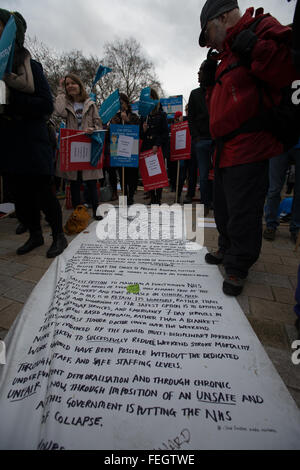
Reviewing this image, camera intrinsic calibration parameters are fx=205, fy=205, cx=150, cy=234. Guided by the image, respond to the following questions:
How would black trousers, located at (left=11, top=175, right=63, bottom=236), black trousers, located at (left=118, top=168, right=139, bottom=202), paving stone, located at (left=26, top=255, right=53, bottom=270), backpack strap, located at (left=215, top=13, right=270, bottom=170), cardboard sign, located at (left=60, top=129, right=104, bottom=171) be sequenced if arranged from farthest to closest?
black trousers, located at (left=118, top=168, right=139, bottom=202)
cardboard sign, located at (left=60, top=129, right=104, bottom=171)
black trousers, located at (left=11, top=175, right=63, bottom=236)
paving stone, located at (left=26, top=255, right=53, bottom=270)
backpack strap, located at (left=215, top=13, right=270, bottom=170)

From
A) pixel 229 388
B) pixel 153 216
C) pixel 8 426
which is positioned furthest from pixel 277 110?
pixel 153 216

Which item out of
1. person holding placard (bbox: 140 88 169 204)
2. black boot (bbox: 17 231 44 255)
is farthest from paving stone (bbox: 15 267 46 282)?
person holding placard (bbox: 140 88 169 204)

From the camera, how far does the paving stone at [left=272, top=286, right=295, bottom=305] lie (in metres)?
1.24

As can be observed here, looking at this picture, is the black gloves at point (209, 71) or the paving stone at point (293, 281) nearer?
the black gloves at point (209, 71)

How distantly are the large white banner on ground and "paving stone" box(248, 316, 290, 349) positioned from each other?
7 centimetres

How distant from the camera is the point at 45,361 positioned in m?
0.82

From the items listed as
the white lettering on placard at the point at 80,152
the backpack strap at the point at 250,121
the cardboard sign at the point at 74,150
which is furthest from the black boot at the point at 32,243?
the backpack strap at the point at 250,121

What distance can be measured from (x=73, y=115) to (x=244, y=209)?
2384mm

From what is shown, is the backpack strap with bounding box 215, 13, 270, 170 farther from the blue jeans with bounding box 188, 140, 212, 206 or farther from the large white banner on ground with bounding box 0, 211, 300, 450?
the blue jeans with bounding box 188, 140, 212, 206

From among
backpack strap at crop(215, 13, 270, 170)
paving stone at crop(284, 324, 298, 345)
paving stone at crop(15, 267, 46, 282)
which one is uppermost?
backpack strap at crop(215, 13, 270, 170)

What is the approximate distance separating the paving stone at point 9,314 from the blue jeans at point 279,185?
2.43 m

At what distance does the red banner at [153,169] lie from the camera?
3592 mm

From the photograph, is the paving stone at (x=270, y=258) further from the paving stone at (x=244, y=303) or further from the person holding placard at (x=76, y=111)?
the person holding placard at (x=76, y=111)
